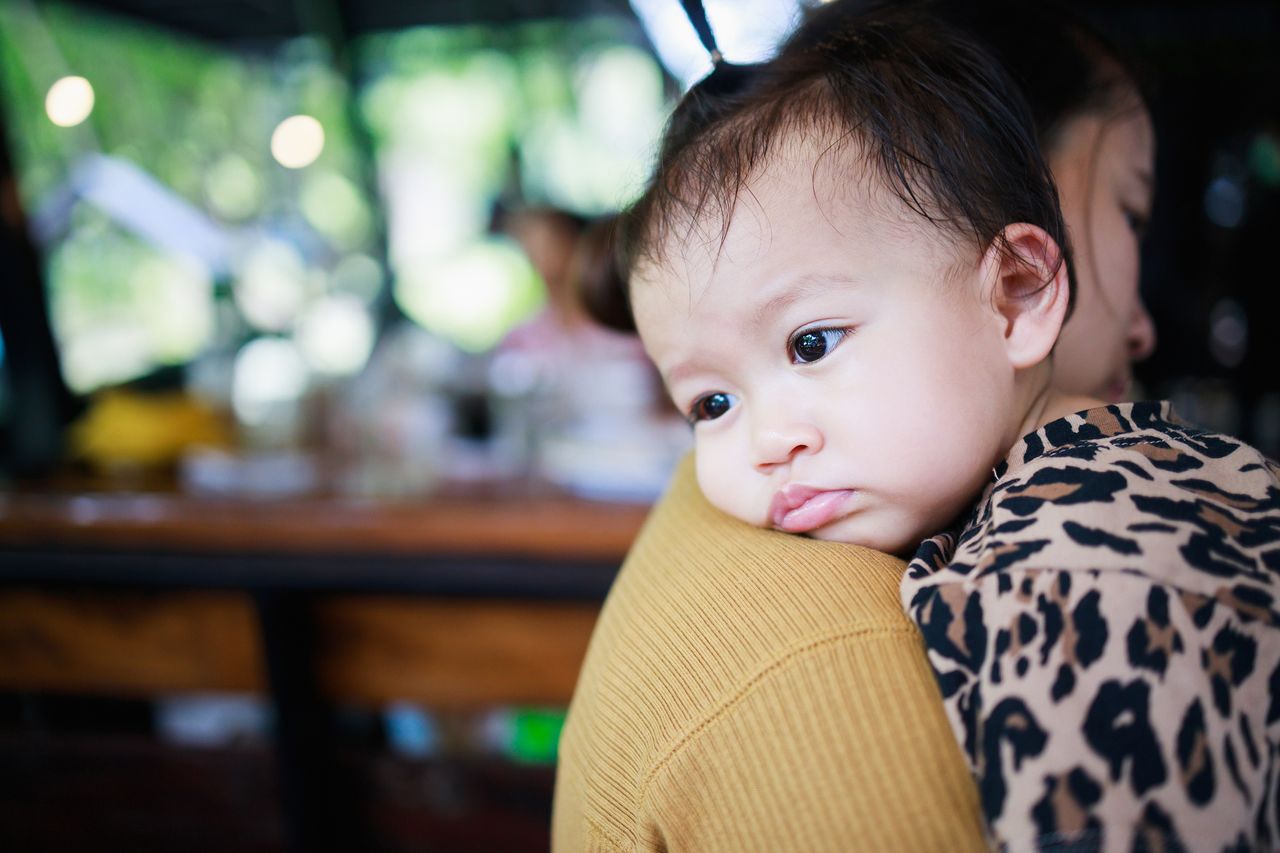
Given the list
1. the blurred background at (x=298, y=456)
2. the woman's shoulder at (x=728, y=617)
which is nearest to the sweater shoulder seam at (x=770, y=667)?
Result: the woman's shoulder at (x=728, y=617)

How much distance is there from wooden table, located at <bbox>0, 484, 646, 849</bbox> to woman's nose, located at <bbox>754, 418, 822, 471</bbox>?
3.84ft

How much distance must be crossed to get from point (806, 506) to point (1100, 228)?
0.48m

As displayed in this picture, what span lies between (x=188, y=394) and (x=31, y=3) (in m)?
1.63

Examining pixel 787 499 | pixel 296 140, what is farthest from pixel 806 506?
pixel 296 140

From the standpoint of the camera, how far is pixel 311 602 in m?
2.18

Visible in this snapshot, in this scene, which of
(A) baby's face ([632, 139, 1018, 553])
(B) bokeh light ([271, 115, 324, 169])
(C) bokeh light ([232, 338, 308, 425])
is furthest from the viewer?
(B) bokeh light ([271, 115, 324, 169])

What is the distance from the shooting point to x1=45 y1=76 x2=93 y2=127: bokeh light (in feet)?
8.61

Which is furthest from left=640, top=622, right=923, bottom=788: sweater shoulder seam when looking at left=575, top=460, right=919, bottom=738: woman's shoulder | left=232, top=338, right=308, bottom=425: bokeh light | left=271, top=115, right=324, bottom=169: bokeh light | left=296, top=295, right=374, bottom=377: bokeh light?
left=296, top=295, right=374, bottom=377: bokeh light

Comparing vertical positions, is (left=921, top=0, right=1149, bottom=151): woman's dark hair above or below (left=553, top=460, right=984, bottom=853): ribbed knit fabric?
above

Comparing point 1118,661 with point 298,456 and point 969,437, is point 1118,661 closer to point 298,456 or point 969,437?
point 969,437

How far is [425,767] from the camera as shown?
2223mm

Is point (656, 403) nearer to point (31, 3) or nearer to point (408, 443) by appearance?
point (408, 443)

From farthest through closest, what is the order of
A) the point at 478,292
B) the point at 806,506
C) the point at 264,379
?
1. the point at 478,292
2. the point at 264,379
3. the point at 806,506

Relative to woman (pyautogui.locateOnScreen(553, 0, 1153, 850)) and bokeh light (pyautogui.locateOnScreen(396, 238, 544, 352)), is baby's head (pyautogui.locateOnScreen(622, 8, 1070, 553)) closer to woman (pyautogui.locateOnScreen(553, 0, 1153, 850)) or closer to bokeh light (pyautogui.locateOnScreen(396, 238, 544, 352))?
woman (pyautogui.locateOnScreen(553, 0, 1153, 850))
